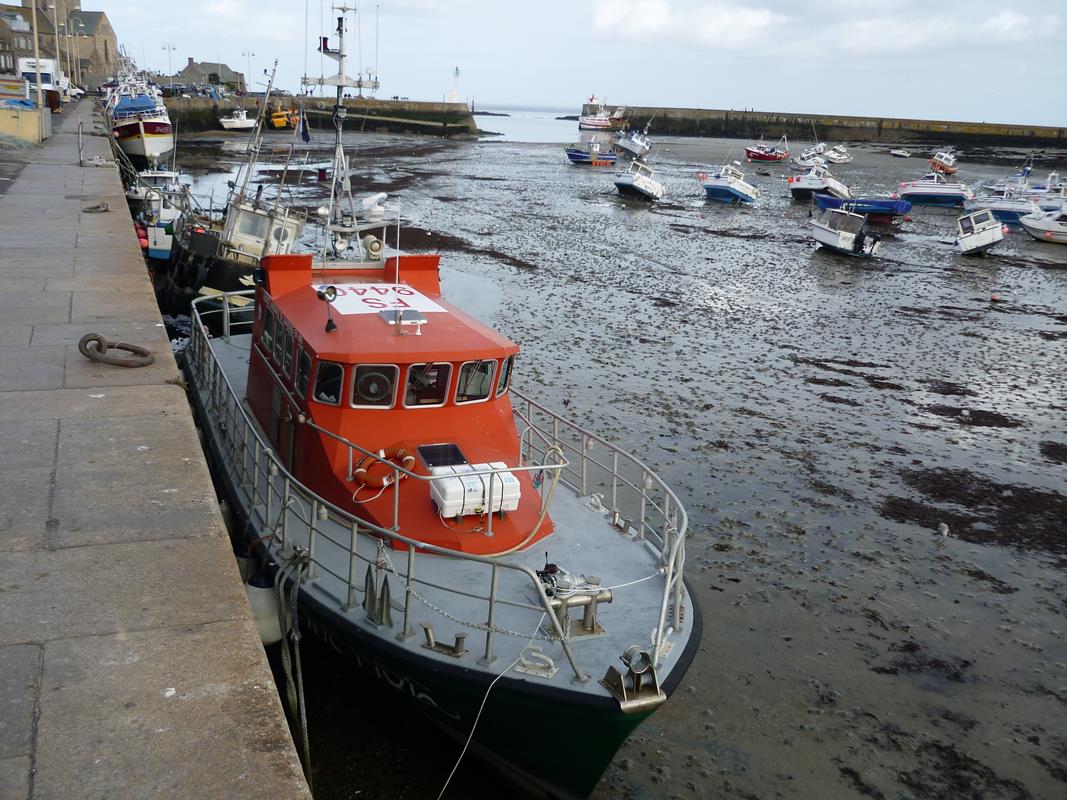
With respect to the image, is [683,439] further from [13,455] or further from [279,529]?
[13,455]

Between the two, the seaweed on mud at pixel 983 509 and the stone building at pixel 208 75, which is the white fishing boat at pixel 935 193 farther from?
the stone building at pixel 208 75

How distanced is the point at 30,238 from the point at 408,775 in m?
14.7

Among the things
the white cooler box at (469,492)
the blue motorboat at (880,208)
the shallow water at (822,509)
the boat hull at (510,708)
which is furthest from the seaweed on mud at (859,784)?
the blue motorboat at (880,208)

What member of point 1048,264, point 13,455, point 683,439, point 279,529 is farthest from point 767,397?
point 1048,264

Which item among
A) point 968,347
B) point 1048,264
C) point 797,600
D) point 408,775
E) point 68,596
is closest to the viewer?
point 68,596

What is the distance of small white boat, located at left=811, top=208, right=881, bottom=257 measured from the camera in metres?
35.2

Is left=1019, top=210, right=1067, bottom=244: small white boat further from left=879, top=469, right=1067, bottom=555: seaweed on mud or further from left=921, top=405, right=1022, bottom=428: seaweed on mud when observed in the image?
left=879, top=469, right=1067, bottom=555: seaweed on mud

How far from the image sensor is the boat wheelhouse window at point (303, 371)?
25.7 feet

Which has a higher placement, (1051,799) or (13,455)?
(13,455)

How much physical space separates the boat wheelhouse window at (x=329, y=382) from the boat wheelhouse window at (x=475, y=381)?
3.56 ft

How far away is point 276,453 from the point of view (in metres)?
8.86

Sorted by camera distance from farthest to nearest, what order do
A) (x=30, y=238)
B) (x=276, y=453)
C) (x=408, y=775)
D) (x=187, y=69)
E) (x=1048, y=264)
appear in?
1. (x=187, y=69)
2. (x=1048, y=264)
3. (x=30, y=238)
4. (x=276, y=453)
5. (x=408, y=775)

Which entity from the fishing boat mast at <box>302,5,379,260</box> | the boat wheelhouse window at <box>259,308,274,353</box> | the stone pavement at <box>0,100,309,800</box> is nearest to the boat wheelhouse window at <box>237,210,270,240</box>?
the fishing boat mast at <box>302,5,379,260</box>

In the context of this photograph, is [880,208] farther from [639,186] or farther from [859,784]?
[859,784]
